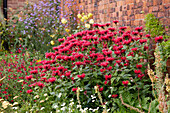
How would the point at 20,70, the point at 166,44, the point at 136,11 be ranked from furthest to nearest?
the point at 20,70, the point at 136,11, the point at 166,44

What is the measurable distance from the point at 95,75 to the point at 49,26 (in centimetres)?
430

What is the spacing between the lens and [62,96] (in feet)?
9.48

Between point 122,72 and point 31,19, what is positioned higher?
point 31,19

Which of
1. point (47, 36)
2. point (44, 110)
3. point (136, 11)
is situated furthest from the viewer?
point (47, 36)

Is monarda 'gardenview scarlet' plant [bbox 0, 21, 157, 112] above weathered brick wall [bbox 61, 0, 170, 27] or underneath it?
underneath

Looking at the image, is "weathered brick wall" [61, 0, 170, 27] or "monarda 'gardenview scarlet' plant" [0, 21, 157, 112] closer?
"monarda 'gardenview scarlet' plant" [0, 21, 157, 112]

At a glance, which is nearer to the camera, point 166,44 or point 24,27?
point 166,44

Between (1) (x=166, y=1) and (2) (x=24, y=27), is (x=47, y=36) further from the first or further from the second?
(1) (x=166, y=1)

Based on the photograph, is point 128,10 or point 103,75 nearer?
point 103,75

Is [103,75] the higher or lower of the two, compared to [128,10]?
lower

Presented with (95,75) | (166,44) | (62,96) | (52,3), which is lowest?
(62,96)

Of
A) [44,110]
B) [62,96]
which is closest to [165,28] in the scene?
[62,96]

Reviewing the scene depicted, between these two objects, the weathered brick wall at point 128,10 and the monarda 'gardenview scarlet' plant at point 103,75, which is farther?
the weathered brick wall at point 128,10

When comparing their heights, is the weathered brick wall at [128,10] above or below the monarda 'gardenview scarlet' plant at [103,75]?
above
